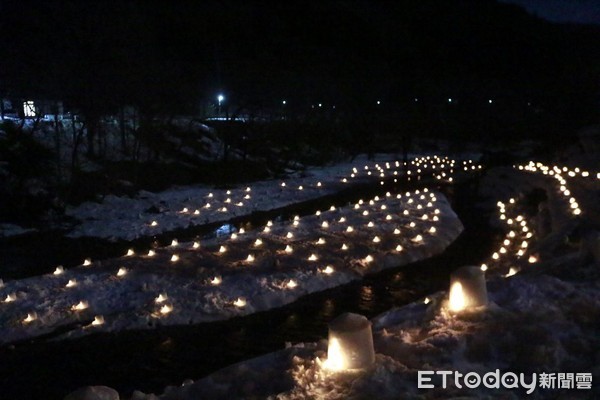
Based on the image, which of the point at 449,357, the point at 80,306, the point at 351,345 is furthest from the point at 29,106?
the point at 449,357

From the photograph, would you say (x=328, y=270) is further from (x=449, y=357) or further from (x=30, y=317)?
(x=449, y=357)

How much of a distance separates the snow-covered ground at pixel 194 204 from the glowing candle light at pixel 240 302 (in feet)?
23.7

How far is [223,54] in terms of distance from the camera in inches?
Result: 1817

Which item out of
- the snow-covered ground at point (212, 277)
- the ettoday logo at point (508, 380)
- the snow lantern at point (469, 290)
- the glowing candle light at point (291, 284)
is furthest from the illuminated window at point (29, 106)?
the ettoday logo at point (508, 380)

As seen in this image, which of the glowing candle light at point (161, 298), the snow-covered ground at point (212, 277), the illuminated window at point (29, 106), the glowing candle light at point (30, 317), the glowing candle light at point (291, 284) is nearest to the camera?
the glowing candle light at point (30, 317)

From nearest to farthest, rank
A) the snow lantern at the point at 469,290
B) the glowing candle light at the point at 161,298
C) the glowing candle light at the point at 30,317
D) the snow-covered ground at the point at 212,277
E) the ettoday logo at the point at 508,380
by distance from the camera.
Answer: the ettoday logo at the point at 508,380
the snow lantern at the point at 469,290
the glowing candle light at the point at 30,317
the snow-covered ground at the point at 212,277
the glowing candle light at the point at 161,298

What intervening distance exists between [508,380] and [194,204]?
1875 cm

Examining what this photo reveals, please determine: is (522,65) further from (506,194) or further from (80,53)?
(80,53)

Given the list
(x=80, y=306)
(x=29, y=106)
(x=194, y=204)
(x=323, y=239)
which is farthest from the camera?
(x=29, y=106)

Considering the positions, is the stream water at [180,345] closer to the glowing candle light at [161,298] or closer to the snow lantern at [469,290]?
the glowing candle light at [161,298]

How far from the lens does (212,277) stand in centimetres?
1307

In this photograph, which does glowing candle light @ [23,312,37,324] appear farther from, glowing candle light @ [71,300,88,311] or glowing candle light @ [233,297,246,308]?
glowing candle light @ [233,297,246,308]

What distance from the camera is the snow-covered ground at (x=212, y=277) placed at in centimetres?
1112

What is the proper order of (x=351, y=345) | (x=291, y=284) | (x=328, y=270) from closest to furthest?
(x=351, y=345)
(x=291, y=284)
(x=328, y=270)
